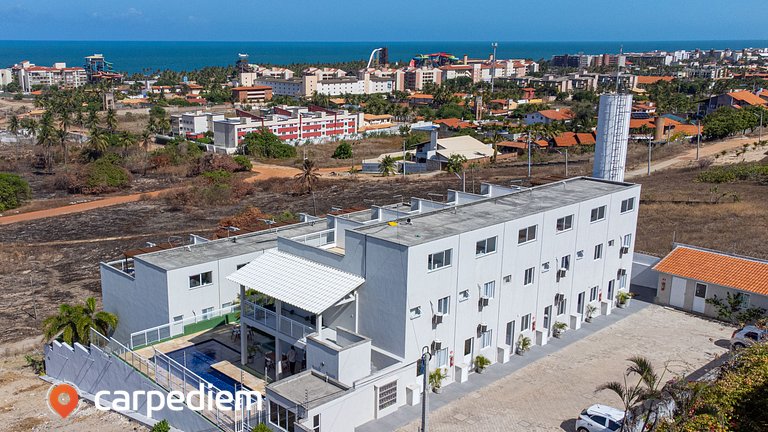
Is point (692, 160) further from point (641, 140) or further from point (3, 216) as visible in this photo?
point (3, 216)

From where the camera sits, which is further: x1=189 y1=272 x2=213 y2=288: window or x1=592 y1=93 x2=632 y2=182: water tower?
x1=592 y1=93 x2=632 y2=182: water tower

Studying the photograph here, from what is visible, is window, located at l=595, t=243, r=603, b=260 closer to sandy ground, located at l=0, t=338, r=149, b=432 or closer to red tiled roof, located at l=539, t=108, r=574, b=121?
sandy ground, located at l=0, t=338, r=149, b=432

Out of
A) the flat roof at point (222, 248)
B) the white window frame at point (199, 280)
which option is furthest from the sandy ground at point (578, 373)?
the white window frame at point (199, 280)

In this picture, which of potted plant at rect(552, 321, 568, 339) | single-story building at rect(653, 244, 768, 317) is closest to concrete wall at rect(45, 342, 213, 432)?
potted plant at rect(552, 321, 568, 339)

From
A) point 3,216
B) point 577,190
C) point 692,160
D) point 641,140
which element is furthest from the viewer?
point 641,140

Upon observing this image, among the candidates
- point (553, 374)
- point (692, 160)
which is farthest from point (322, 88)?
point (553, 374)

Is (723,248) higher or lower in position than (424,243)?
lower
